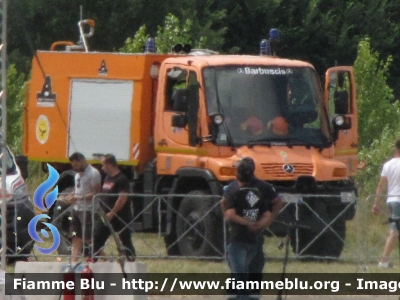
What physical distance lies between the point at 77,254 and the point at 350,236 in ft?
12.4

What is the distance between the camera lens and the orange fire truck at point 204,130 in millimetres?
16781

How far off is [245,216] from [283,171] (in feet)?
17.3

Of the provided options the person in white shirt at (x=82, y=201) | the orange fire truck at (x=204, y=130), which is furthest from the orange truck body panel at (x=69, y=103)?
the person in white shirt at (x=82, y=201)

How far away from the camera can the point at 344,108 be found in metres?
18.0

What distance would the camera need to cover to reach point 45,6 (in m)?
47.5

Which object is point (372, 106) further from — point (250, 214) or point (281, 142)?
point (250, 214)

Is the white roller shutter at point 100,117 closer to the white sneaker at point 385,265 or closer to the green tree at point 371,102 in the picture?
the white sneaker at point 385,265

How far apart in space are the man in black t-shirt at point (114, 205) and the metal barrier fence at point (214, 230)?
0.07 meters

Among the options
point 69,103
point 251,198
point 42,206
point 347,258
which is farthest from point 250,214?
point 69,103

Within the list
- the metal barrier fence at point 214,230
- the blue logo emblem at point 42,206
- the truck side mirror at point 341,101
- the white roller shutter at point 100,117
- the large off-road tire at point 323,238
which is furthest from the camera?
the white roller shutter at point 100,117

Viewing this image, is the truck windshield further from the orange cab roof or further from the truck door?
the truck door

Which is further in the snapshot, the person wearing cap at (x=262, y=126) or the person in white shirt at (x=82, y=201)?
the person wearing cap at (x=262, y=126)

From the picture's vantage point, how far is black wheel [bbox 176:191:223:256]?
16.6 metres

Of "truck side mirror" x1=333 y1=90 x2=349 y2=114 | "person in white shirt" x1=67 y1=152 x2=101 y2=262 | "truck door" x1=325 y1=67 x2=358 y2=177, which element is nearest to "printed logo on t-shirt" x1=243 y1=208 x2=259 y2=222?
"person in white shirt" x1=67 y1=152 x2=101 y2=262
